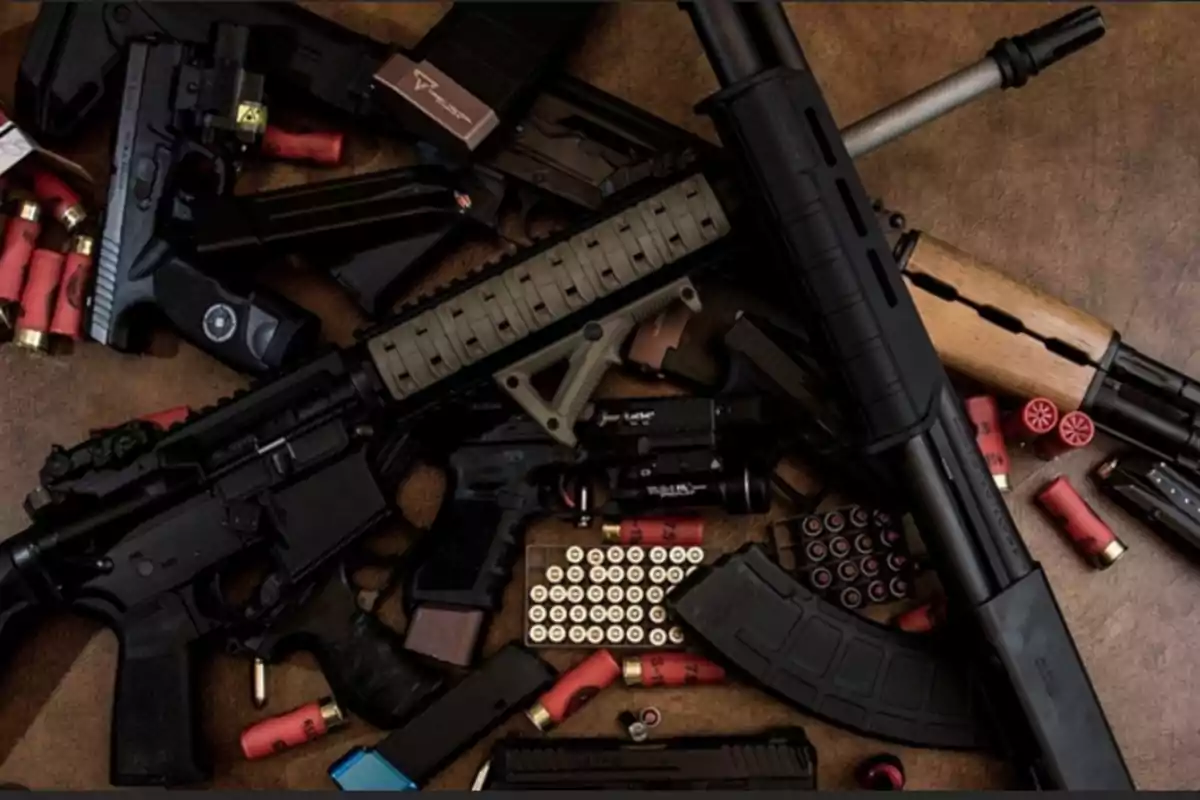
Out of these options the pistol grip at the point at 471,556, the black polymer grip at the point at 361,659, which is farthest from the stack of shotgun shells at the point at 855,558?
the black polymer grip at the point at 361,659

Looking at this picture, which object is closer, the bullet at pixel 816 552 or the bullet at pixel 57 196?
the bullet at pixel 816 552

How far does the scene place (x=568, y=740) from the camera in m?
2.44

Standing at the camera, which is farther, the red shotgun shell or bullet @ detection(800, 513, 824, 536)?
the red shotgun shell

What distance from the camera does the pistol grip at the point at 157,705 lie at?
2.37 metres

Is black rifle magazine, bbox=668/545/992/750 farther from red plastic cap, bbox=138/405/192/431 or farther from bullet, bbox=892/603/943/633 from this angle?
red plastic cap, bbox=138/405/192/431

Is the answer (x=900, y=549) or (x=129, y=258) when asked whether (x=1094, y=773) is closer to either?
(x=900, y=549)

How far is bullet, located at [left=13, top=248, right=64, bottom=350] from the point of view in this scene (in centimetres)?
264

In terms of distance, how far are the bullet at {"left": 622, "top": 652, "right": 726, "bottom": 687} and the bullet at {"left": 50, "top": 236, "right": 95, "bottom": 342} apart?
1.30 meters

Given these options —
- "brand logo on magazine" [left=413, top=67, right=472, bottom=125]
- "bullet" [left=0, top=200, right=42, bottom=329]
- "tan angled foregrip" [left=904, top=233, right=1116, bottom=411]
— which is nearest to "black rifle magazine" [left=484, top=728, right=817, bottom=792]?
"tan angled foregrip" [left=904, top=233, right=1116, bottom=411]

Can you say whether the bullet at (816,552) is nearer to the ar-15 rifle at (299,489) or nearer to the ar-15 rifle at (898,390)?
the ar-15 rifle at (898,390)

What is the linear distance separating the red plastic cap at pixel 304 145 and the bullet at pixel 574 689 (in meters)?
1.15

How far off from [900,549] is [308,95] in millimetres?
1483

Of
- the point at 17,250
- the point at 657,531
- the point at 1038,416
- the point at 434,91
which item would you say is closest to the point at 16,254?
the point at 17,250

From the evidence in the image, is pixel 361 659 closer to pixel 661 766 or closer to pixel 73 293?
pixel 661 766
